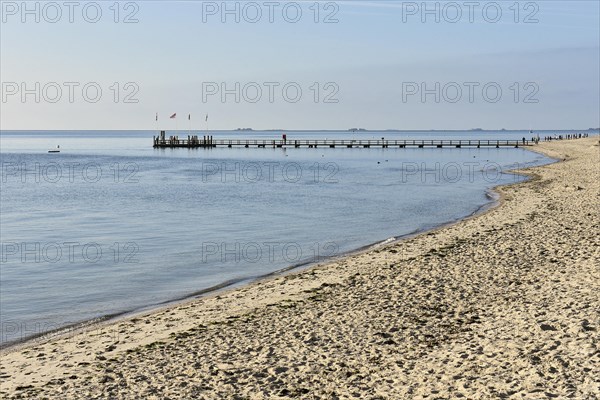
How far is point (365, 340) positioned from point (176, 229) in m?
17.9

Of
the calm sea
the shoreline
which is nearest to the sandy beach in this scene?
the shoreline

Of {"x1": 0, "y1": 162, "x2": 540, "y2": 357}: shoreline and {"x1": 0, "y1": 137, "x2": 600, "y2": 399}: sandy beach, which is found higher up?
{"x1": 0, "y1": 137, "x2": 600, "y2": 399}: sandy beach

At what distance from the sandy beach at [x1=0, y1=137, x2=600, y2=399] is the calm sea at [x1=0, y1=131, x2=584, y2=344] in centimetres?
236

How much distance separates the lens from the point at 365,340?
30.9 feet

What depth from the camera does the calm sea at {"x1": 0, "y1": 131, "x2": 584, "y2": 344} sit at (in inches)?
599

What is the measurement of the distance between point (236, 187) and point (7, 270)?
98.2ft

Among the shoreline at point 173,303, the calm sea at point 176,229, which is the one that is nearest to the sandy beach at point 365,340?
the shoreline at point 173,303

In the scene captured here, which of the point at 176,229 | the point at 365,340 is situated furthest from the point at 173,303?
the point at 176,229

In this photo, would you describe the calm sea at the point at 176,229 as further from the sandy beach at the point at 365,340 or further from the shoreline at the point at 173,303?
the sandy beach at the point at 365,340

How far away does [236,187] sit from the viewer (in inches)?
1869

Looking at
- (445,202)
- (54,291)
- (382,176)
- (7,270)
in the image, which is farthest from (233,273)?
(382,176)

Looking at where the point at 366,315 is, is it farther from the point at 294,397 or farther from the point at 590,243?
the point at 590,243

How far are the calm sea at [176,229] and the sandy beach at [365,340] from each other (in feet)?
7.74

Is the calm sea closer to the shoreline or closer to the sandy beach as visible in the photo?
the shoreline
